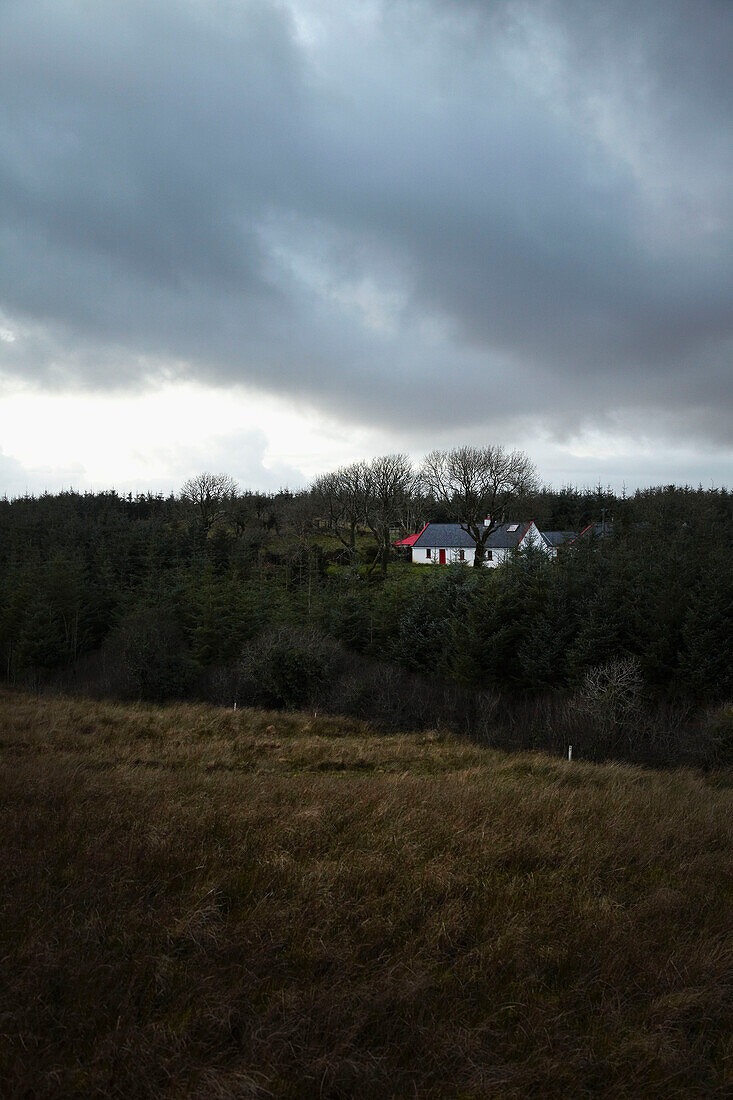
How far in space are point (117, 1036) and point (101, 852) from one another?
200 cm

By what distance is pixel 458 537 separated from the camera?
5731 centimetres

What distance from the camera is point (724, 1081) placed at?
10.5ft

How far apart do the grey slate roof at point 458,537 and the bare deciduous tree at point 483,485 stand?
7.08 feet

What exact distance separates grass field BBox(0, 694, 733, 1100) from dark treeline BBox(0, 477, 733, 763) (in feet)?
32.2

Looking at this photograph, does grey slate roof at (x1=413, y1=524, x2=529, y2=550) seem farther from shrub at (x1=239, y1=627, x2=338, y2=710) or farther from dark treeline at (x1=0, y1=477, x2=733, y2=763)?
shrub at (x1=239, y1=627, x2=338, y2=710)

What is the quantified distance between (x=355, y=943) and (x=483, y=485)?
156 feet

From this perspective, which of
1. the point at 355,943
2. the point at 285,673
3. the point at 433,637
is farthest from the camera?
the point at 433,637

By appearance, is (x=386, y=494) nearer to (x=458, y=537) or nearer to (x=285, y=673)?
(x=458, y=537)

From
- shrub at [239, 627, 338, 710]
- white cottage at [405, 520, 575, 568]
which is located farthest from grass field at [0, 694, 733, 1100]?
white cottage at [405, 520, 575, 568]

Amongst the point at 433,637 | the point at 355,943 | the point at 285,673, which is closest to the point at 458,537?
the point at 433,637

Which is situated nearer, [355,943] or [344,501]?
[355,943]

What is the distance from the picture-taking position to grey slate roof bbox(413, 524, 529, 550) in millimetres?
53625

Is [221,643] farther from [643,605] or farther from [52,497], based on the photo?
[52,497]

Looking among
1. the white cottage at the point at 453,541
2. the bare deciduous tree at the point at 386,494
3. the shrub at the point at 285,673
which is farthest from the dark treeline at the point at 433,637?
the white cottage at the point at 453,541
